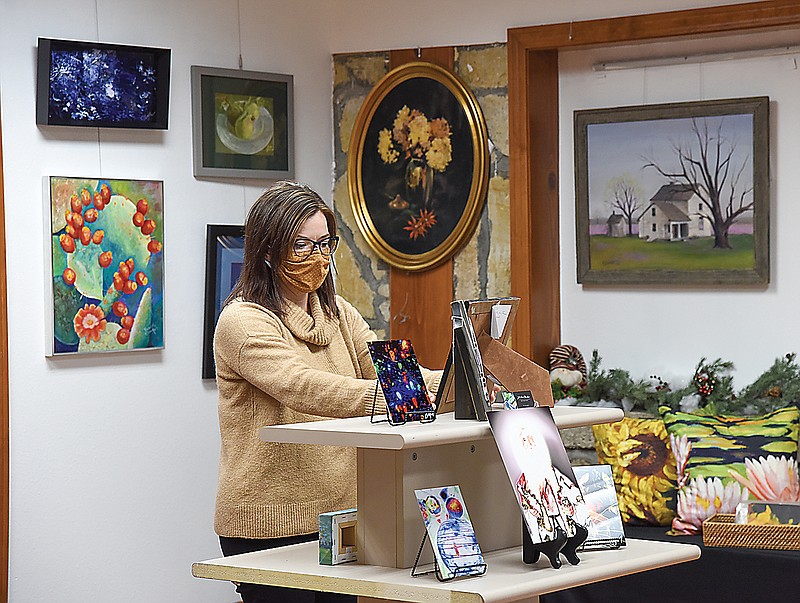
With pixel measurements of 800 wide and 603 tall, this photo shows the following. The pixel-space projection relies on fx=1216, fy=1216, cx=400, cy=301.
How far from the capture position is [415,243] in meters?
4.97

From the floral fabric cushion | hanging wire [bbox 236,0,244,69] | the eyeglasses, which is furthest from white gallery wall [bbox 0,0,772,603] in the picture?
the eyeglasses

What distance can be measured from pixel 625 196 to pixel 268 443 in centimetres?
240

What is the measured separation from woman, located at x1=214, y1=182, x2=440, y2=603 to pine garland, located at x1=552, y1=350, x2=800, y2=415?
1.95 metres

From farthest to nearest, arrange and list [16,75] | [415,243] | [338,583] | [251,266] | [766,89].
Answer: [415,243] < [766,89] < [16,75] < [251,266] < [338,583]

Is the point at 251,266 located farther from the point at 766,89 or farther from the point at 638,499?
the point at 766,89

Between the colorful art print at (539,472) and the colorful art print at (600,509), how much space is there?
92 millimetres

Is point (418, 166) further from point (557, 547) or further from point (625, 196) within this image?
point (557, 547)

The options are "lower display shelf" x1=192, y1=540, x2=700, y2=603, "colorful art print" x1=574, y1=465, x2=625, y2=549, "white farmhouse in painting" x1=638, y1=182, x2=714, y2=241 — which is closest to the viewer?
"lower display shelf" x1=192, y1=540, x2=700, y2=603

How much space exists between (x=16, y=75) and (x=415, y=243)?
170 centimetres

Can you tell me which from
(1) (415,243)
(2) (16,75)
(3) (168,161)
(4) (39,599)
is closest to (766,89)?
(1) (415,243)

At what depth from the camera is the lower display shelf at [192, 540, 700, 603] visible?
2129mm

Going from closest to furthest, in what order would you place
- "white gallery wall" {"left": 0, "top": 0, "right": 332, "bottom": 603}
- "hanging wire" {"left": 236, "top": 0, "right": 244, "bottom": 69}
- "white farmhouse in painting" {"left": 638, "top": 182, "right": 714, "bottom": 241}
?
"white gallery wall" {"left": 0, "top": 0, "right": 332, "bottom": 603}
"white farmhouse in painting" {"left": 638, "top": 182, "right": 714, "bottom": 241}
"hanging wire" {"left": 236, "top": 0, "right": 244, "bottom": 69}

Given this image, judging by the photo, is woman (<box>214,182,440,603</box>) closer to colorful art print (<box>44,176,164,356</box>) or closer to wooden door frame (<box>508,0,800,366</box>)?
colorful art print (<box>44,176,164,356</box>)

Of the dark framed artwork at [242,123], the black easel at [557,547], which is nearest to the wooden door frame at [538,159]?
the dark framed artwork at [242,123]
